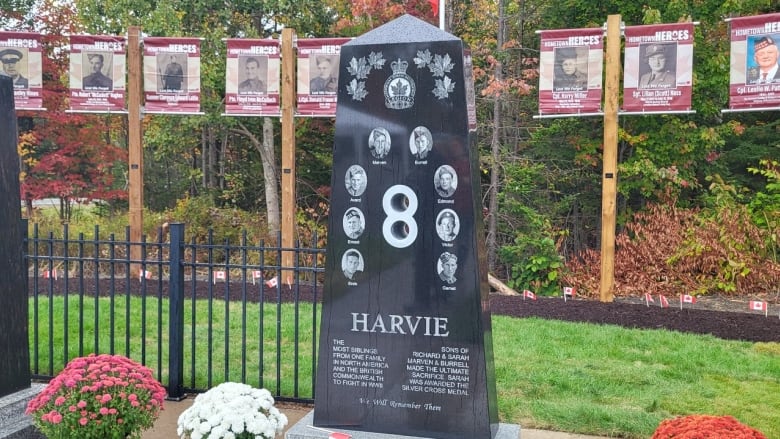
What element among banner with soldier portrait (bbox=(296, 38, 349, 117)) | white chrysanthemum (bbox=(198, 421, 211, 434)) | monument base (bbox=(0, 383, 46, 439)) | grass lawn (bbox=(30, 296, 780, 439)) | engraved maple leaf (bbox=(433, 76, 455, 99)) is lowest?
grass lawn (bbox=(30, 296, 780, 439))

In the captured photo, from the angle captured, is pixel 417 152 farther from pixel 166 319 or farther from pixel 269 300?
pixel 269 300

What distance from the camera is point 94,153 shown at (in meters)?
16.0

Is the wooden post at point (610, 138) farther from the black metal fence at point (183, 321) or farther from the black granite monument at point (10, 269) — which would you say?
the black granite monument at point (10, 269)

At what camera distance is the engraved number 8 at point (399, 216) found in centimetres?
431

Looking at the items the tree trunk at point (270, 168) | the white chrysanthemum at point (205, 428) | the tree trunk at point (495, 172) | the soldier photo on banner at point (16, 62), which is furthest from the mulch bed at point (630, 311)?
the tree trunk at point (270, 168)

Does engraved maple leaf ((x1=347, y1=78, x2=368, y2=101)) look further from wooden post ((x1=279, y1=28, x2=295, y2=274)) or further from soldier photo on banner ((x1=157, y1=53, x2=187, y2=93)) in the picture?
soldier photo on banner ((x1=157, y1=53, x2=187, y2=93))

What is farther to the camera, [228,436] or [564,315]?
[564,315]

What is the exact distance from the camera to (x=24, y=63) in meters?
11.2

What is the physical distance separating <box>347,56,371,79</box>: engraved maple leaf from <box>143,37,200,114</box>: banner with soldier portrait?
7.10 metres

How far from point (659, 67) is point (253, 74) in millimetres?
5896

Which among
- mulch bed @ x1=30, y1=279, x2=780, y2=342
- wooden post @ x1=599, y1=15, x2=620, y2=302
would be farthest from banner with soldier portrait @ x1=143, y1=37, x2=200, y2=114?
wooden post @ x1=599, y1=15, x2=620, y2=302

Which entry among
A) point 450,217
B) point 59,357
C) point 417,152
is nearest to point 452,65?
point 417,152

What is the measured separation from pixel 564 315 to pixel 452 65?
5.95 metres

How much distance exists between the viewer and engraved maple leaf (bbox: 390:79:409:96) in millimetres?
4309
